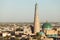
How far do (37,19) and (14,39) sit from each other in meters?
5.21

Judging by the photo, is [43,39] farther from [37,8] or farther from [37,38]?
[37,8]

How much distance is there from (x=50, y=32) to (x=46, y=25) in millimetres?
1506

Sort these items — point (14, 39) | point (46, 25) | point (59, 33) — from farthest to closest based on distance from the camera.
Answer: point (59, 33) < point (46, 25) < point (14, 39)

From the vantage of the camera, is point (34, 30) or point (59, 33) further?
point (59, 33)

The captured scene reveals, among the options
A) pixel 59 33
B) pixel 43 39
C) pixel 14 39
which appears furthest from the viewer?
pixel 59 33

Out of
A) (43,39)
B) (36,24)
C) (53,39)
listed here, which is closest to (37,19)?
(36,24)

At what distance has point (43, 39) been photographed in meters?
32.0

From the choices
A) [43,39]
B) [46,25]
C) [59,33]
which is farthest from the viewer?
[59,33]

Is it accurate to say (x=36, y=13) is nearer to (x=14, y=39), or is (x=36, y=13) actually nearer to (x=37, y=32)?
(x=37, y=32)

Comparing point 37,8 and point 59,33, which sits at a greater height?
point 37,8

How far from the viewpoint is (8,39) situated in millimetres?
36031

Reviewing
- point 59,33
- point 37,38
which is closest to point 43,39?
point 37,38

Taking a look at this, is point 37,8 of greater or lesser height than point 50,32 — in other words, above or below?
above

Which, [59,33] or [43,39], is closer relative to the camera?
[43,39]
